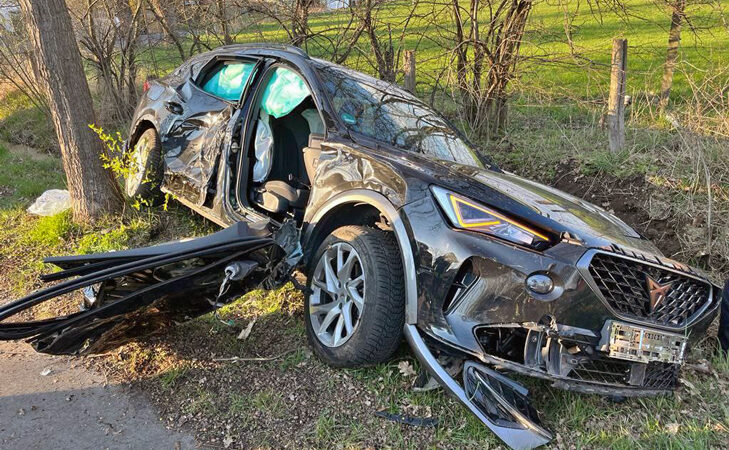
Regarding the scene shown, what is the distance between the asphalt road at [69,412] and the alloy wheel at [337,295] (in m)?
0.94

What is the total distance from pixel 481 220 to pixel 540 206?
1.48 feet

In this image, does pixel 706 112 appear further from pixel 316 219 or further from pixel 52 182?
pixel 52 182

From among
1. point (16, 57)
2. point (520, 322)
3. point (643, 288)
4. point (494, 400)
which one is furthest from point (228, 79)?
point (16, 57)

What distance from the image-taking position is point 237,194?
4.02 meters

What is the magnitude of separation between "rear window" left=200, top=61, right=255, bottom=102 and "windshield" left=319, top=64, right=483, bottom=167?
0.86 meters

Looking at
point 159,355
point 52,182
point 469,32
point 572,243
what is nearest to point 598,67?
point 469,32

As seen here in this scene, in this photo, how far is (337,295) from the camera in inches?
121

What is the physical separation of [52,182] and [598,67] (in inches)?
282

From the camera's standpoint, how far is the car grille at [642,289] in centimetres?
250

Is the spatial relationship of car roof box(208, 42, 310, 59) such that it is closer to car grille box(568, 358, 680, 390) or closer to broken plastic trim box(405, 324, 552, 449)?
broken plastic trim box(405, 324, 552, 449)

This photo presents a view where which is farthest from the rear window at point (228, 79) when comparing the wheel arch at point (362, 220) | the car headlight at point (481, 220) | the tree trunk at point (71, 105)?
the car headlight at point (481, 220)

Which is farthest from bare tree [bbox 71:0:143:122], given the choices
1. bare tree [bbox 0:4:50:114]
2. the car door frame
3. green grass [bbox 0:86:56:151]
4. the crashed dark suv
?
the crashed dark suv

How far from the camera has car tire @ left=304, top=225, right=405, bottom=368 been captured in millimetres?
2805

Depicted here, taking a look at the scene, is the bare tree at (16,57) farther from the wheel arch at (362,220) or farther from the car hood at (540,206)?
the car hood at (540,206)
